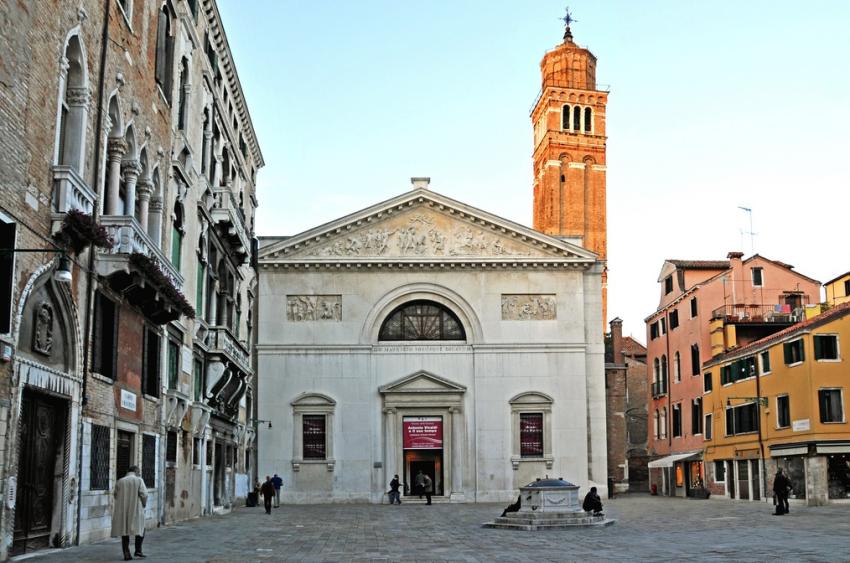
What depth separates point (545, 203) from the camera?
81438 mm

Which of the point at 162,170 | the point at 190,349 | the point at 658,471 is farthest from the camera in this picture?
the point at 658,471

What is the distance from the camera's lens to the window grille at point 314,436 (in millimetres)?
43875

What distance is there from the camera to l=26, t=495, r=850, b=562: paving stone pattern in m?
15.9

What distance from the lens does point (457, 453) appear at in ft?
144

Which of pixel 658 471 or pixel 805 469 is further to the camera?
pixel 658 471

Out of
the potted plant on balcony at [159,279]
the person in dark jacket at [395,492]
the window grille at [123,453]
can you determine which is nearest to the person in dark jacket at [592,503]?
the potted plant on balcony at [159,279]

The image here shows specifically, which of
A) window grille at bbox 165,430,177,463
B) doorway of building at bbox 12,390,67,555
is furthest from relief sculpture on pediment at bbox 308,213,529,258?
doorway of building at bbox 12,390,67,555

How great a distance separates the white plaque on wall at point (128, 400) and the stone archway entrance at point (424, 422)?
23.9m

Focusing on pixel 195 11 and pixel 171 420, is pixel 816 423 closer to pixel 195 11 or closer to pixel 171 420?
pixel 171 420

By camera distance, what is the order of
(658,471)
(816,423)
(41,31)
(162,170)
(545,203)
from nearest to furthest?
(41,31) → (162,170) → (816,423) → (658,471) → (545,203)

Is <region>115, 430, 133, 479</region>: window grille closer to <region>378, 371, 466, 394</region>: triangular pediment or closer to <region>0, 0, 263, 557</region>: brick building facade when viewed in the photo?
<region>0, 0, 263, 557</region>: brick building facade

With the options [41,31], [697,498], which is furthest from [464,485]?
[41,31]

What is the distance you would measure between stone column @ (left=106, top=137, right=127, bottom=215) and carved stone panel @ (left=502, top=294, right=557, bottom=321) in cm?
2774

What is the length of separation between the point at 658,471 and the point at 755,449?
47.5ft
